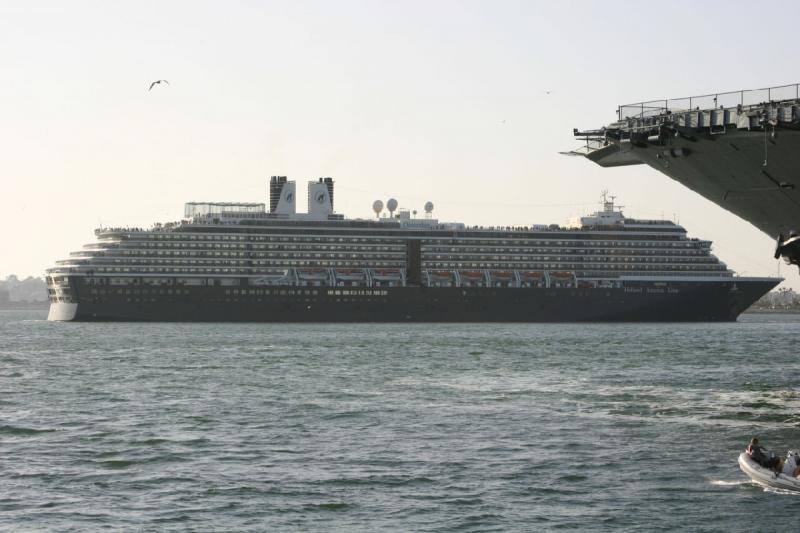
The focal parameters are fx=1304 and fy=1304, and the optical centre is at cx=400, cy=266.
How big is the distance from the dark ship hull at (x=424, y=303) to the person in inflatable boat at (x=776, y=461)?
123225mm

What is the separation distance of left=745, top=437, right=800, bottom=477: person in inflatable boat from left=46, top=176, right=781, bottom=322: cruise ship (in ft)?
404

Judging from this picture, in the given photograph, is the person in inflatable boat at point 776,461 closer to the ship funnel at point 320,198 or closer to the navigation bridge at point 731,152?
the navigation bridge at point 731,152

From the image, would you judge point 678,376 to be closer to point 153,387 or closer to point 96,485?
point 153,387

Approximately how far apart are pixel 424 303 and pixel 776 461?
125681 millimetres

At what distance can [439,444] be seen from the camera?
41125mm

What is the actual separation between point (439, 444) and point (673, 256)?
427ft

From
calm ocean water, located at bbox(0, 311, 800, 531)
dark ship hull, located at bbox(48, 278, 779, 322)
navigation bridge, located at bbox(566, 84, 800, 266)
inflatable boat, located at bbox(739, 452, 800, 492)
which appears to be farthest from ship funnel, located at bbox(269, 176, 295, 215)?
inflatable boat, located at bbox(739, 452, 800, 492)

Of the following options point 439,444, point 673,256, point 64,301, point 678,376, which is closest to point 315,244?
point 64,301

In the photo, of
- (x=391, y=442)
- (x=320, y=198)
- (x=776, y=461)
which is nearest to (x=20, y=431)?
(x=391, y=442)

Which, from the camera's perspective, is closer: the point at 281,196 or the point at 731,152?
the point at 731,152

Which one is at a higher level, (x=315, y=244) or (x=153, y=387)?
(x=315, y=244)

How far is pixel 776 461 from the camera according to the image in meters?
33.6

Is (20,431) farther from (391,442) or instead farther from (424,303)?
(424,303)

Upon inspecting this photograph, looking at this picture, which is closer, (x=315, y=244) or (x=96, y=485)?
(x=96, y=485)
